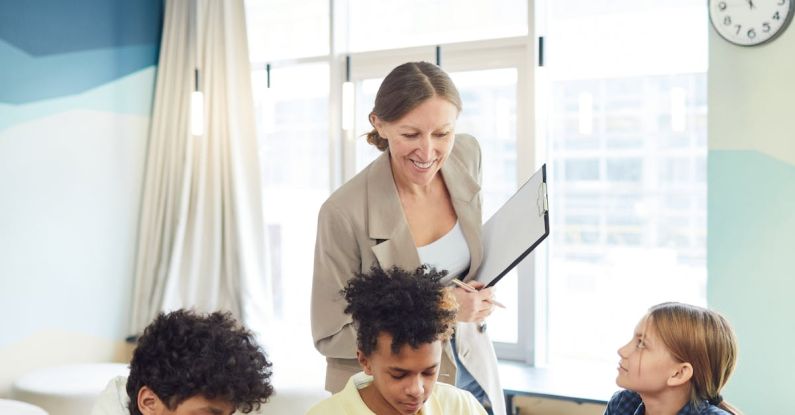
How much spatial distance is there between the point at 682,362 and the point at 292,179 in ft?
9.19

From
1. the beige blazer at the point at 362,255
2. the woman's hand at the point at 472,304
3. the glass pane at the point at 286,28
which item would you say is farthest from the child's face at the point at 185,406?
the glass pane at the point at 286,28

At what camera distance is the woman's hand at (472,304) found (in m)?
1.69

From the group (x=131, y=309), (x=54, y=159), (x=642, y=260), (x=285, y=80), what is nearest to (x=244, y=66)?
(x=285, y=80)

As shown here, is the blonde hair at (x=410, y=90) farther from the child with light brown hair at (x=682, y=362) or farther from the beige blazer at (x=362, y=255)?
the child with light brown hair at (x=682, y=362)

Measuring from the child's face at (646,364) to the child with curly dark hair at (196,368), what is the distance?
894 millimetres

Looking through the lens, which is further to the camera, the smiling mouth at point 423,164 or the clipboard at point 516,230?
the smiling mouth at point 423,164

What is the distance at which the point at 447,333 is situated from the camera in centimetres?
162

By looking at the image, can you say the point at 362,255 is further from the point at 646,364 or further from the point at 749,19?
the point at 749,19

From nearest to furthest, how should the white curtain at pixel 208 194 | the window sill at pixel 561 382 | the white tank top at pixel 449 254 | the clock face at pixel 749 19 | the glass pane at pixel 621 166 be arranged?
the white tank top at pixel 449 254 < the clock face at pixel 749 19 < the window sill at pixel 561 382 < the glass pane at pixel 621 166 < the white curtain at pixel 208 194

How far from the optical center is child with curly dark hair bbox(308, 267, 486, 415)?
5.02 feet

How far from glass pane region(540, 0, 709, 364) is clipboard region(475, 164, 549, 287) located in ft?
5.84

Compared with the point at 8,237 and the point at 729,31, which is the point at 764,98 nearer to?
the point at 729,31

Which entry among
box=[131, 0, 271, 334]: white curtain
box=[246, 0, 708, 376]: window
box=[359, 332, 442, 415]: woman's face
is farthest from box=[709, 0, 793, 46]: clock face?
box=[131, 0, 271, 334]: white curtain

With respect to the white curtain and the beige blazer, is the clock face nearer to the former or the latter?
the beige blazer
